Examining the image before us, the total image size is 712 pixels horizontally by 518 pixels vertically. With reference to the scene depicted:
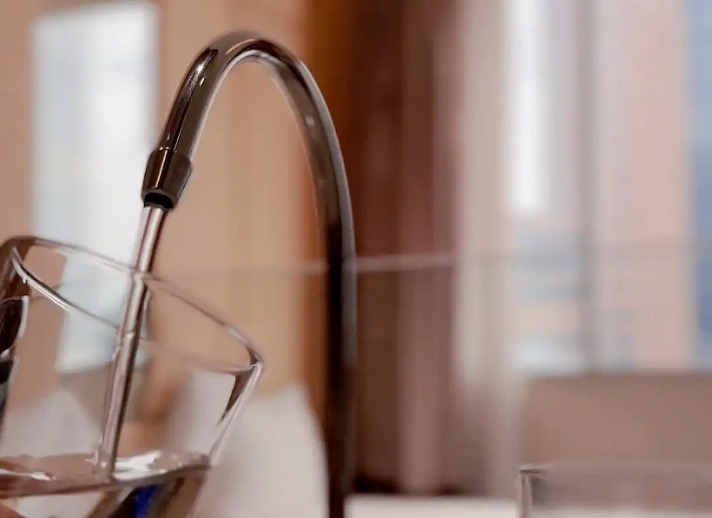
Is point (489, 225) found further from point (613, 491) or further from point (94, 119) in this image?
point (613, 491)

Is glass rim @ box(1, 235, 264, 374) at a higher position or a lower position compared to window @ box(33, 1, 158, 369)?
lower

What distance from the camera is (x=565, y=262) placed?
62.1 inches

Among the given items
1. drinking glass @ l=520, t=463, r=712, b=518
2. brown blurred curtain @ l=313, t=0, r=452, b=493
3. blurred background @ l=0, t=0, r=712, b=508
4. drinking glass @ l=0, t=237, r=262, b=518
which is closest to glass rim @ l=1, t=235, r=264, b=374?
drinking glass @ l=0, t=237, r=262, b=518

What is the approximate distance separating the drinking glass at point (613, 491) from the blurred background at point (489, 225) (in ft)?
3.41

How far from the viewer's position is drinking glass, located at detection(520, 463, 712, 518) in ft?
1.05

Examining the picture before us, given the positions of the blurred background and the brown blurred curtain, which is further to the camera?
the brown blurred curtain

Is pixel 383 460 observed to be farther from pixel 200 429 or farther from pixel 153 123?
pixel 200 429

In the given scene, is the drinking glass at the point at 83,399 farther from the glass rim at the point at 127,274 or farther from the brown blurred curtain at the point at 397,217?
the brown blurred curtain at the point at 397,217

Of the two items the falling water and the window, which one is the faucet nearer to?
the falling water

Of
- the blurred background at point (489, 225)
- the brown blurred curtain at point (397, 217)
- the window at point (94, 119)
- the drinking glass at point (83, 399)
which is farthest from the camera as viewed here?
the brown blurred curtain at point (397, 217)

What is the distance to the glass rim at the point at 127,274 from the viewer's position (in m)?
0.32

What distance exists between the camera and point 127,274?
324 mm

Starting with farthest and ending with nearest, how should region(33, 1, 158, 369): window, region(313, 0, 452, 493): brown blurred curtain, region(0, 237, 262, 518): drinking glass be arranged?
region(313, 0, 452, 493): brown blurred curtain < region(33, 1, 158, 369): window < region(0, 237, 262, 518): drinking glass

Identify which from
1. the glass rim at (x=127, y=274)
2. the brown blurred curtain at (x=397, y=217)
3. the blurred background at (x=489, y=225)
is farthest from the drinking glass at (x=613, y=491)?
the brown blurred curtain at (x=397, y=217)
